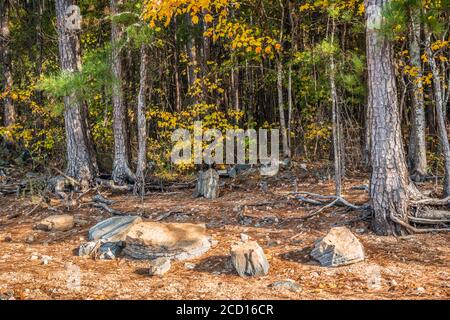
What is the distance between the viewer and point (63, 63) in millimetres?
10086

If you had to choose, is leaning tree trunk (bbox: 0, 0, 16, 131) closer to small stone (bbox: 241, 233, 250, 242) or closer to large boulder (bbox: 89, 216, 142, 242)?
large boulder (bbox: 89, 216, 142, 242)

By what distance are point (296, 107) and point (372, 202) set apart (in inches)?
304

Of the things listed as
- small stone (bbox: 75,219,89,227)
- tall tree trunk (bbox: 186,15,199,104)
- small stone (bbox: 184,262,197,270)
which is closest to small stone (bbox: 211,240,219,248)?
small stone (bbox: 184,262,197,270)

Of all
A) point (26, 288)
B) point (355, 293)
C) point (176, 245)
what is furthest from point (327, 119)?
point (26, 288)

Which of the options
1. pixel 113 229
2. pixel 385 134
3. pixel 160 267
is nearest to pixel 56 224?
pixel 113 229

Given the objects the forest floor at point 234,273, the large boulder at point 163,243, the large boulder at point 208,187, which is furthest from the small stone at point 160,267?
the large boulder at point 208,187

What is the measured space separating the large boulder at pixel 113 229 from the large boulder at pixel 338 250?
8.72 feet

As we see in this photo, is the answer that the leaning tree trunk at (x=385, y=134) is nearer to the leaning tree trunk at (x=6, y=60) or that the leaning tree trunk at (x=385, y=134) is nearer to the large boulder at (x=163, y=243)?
the large boulder at (x=163, y=243)

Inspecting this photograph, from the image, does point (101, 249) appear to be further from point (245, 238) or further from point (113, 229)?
point (245, 238)

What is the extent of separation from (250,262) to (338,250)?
1.01 m

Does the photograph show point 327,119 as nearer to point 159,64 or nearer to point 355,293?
point 159,64

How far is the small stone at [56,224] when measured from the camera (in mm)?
7086

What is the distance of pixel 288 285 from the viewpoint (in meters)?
4.26

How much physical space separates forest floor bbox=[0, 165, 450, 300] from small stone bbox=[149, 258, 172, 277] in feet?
0.28
